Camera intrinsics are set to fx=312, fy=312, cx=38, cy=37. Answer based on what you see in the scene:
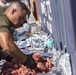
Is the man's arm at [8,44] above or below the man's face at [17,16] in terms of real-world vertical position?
below

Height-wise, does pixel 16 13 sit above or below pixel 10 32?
above

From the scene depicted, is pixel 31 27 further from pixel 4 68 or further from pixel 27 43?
pixel 4 68

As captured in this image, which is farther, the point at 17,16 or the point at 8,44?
the point at 17,16

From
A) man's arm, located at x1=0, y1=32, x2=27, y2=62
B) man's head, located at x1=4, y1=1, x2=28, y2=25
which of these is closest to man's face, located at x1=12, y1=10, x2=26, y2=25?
man's head, located at x1=4, y1=1, x2=28, y2=25

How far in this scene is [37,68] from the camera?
175 inches

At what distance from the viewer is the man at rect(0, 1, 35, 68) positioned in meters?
4.27

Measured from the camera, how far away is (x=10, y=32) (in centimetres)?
457

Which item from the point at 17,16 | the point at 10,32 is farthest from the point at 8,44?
the point at 17,16

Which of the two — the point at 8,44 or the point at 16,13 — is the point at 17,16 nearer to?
the point at 16,13

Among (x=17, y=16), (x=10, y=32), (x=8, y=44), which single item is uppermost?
(x=17, y=16)


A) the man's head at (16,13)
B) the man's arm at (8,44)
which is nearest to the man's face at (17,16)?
the man's head at (16,13)

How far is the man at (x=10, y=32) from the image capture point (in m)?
4.27

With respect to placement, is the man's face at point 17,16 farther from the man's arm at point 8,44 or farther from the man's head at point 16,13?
→ the man's arm at point 8,44

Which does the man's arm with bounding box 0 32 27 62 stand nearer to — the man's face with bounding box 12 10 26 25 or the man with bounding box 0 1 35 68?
the man with bounding box 0 1 35 68
